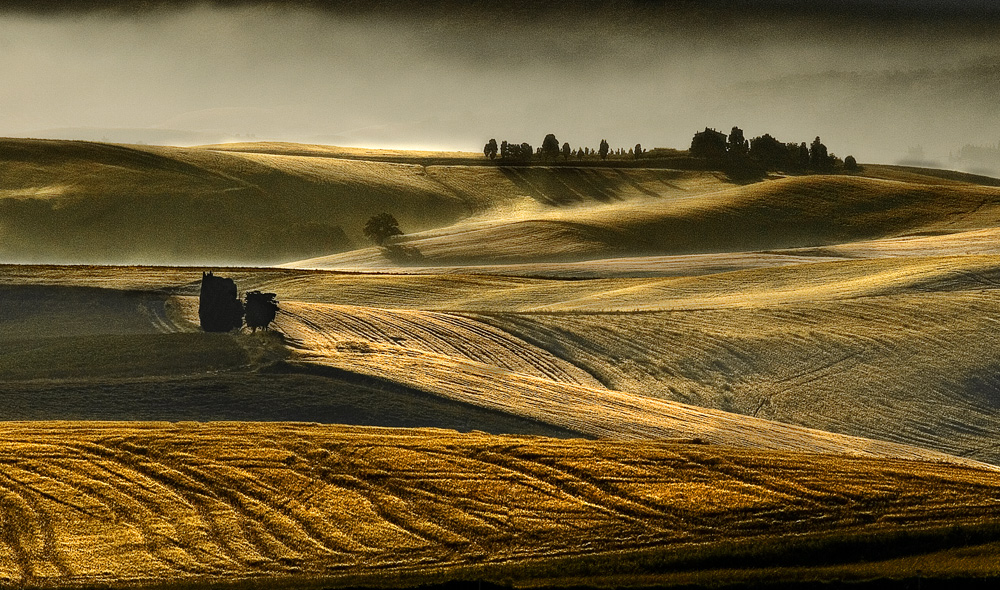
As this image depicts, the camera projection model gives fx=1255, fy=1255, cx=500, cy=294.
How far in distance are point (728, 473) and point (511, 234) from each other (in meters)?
83.0

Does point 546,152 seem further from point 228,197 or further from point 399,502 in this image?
point 399,502

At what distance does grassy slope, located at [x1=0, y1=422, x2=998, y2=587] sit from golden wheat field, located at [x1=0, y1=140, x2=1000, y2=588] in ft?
0.27

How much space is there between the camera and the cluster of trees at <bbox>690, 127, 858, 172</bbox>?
165750mm

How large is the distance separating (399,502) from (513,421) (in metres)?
12.3

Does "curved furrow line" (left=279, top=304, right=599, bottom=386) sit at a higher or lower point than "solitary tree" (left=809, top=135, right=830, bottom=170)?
lower

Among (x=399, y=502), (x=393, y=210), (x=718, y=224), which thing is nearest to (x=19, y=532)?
(x=399, y=502)

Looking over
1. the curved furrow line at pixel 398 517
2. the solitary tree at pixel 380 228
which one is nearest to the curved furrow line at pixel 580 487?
the curved furrow line at pixel 398 517

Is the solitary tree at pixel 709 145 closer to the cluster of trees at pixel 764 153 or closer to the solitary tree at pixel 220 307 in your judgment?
the cluster of trees at pixel 764 153

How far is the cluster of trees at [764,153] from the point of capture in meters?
166

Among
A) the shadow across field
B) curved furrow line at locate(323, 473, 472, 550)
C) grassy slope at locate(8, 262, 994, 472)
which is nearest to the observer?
curved furrow line at locate(323, 473, 472, 550)

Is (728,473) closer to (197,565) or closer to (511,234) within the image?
(197,565)

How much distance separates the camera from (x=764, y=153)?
549ft

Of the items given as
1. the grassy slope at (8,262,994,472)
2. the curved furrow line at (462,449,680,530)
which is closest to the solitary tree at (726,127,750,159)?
the grassy slope at (8,262,994,472)

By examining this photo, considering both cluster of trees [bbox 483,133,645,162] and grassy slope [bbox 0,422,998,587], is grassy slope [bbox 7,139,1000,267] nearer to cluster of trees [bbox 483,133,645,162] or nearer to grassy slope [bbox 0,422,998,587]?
cluster of trees [bbox 483,133,645,162]
